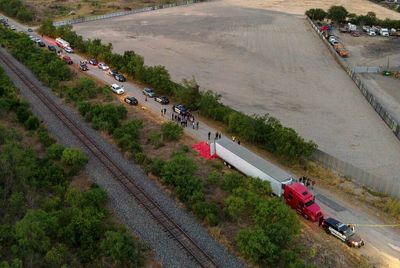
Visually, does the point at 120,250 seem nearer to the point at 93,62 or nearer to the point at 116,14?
the point at 93,62

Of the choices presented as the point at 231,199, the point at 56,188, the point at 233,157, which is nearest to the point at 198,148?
the point at 233,157

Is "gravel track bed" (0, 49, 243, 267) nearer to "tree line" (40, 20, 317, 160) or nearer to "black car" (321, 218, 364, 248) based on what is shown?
"black car" (321, 218, 364, 248)

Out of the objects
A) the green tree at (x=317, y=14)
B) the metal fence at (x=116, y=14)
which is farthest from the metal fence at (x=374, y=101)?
the metal fence at (x=116, y=14)

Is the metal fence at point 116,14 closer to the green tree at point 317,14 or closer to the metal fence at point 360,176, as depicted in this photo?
the green tree at point 317,14

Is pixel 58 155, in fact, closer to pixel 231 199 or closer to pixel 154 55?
pixel 231 199

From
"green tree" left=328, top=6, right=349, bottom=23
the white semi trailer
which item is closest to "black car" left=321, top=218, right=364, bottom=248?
the white semi trailer
